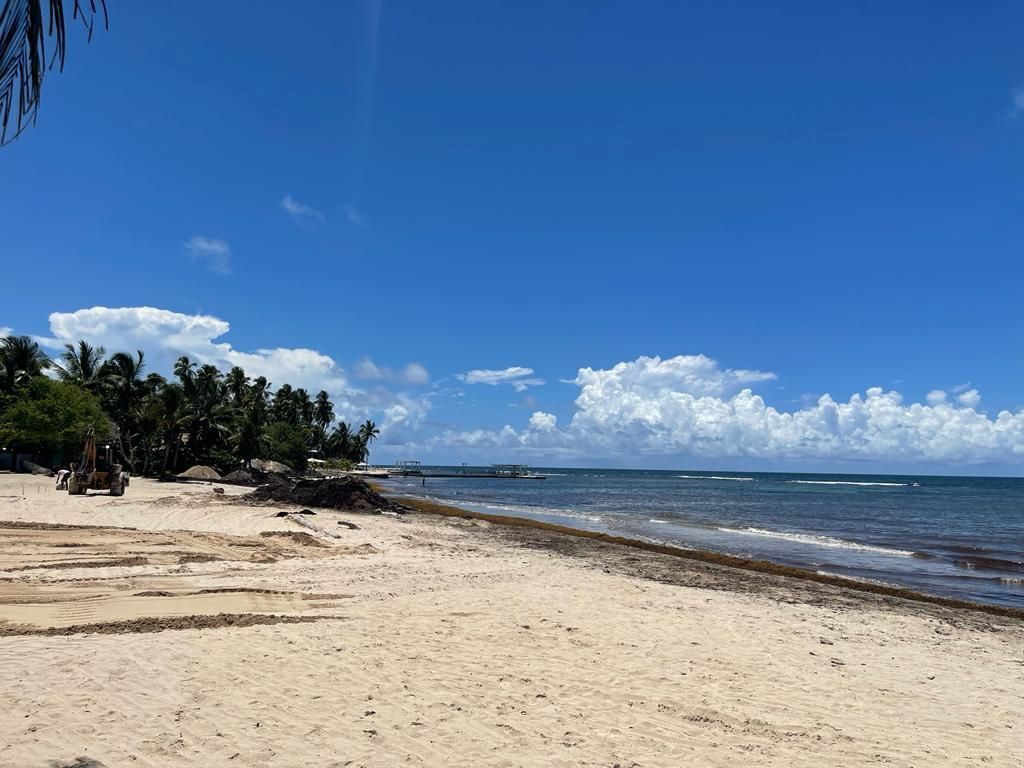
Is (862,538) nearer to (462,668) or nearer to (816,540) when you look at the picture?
(816,540)

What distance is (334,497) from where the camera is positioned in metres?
31.1

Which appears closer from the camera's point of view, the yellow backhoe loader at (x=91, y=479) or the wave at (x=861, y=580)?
the wave at (x=861, y=580)

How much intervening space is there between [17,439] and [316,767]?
158 feet

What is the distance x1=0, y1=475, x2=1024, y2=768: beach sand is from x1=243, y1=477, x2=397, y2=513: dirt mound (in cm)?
1554

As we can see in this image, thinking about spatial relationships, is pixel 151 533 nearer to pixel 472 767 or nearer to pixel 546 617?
pixel 546 617

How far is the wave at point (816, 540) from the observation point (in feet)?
86.4

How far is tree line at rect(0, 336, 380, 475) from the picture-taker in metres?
42.7

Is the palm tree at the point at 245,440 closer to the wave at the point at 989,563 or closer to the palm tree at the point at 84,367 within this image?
the palm tree at the point at 84,367

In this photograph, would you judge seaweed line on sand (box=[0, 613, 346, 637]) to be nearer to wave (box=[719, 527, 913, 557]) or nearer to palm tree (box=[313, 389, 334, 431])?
wave (box=[719, 527, 913, 557])

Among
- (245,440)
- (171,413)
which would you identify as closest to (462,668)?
(171,413)

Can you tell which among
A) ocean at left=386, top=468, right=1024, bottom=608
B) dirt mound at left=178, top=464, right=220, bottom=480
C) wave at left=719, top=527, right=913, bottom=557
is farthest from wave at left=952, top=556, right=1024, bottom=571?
dirt mound at left=178, top=464, right=220, bottom=480

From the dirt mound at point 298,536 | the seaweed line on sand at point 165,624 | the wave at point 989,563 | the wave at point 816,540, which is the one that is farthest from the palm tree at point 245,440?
the wave at point 989,563

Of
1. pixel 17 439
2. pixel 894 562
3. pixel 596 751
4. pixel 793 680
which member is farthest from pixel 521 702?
pixel 17 439

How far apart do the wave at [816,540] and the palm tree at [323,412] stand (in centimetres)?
8484
